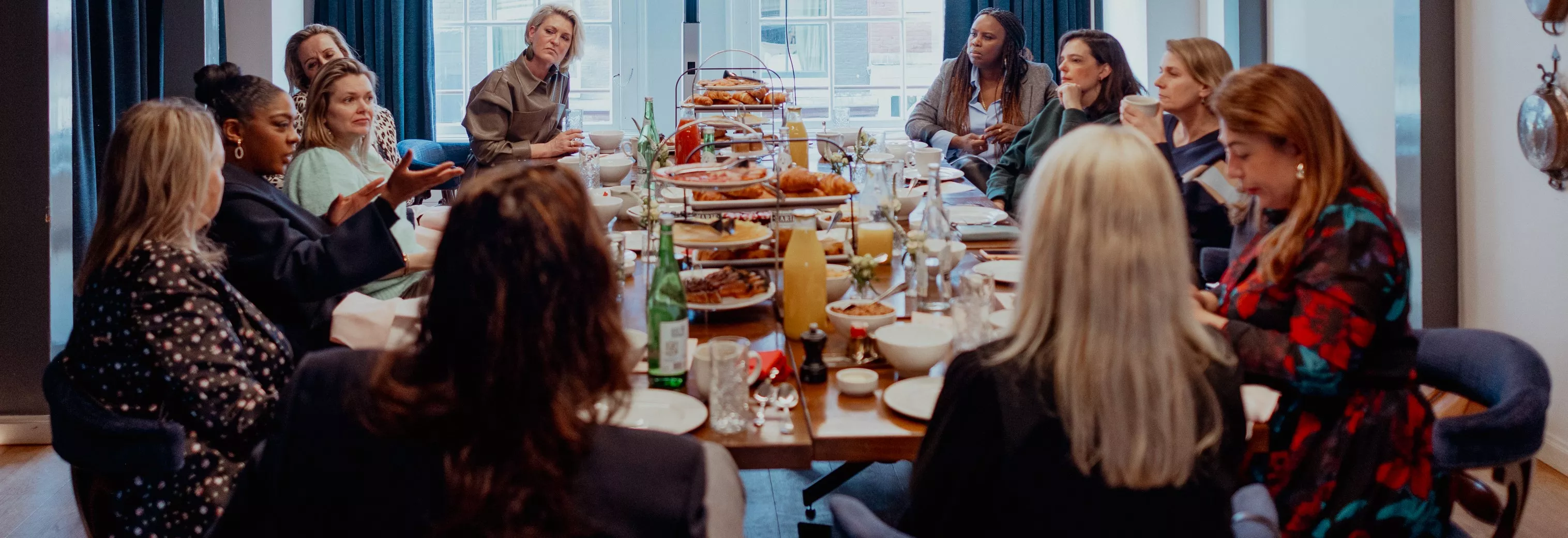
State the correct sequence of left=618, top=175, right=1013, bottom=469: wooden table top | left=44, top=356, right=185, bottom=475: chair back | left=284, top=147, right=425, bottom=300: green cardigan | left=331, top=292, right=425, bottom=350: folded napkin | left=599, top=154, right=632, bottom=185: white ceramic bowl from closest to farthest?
left=618, top=175, right=1013, bottom=469: wooden table top, left=44, top=356, right=185, bottom=475: chair back, left=331, top=292, right=425, bottom=350: folded napkin, left=284, top=147, right=425, bottom=300: green cardigan, left=599, top=154, right=632, bottom=185: white ceramic bowl

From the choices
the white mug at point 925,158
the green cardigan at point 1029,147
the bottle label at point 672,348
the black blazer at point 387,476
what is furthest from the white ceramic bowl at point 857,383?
the green cardigan at point 1029,147

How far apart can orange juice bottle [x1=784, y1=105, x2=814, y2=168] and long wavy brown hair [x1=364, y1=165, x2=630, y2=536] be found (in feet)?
9.35

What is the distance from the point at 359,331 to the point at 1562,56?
110 inches

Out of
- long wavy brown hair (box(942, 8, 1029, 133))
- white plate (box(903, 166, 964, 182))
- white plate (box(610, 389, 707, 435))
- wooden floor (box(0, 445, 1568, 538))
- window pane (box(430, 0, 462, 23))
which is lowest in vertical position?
wooden floor (box(0, 445, 1568, 538))

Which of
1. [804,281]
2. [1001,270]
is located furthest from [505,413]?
[1001,270]

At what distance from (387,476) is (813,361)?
85 cm

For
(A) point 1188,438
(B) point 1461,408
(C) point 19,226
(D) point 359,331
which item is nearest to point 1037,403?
(A) point 1188,438

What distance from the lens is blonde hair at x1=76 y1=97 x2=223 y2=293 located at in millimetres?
1786

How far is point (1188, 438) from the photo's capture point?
127 centimetres

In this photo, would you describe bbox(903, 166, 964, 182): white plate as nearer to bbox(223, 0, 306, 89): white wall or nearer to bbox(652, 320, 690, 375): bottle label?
bbox(652, 320, 690, 375): bottle label

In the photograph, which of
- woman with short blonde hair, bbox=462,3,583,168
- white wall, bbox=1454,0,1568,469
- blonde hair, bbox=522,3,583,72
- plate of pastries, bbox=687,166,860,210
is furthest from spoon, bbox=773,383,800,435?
blonde hair, bbox=522,3,583,72

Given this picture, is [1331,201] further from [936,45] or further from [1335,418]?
[936,45]

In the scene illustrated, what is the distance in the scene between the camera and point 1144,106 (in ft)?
9.82

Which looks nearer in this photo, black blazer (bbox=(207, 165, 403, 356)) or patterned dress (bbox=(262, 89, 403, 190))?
black blazer (bbox=(207, 165, 403, 356))
